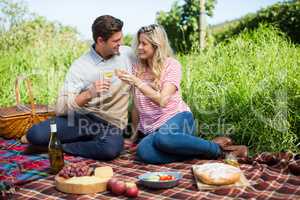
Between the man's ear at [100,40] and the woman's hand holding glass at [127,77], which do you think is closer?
the woman's hand holding glass at [127,77]

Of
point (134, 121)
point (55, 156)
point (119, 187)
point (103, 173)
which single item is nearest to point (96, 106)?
point (134, 121)

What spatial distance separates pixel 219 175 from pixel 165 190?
1.39ft

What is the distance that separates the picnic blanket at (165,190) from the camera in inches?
129

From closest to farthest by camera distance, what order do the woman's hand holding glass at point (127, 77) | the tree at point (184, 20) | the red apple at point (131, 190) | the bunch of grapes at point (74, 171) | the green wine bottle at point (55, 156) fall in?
the red apple at point (131, 190)
the bunch of grapes at point (74, 171)
the green wine bottle at point (55, 156)
the woman's hand holding glass at point (127, 77)
the tree at point (184, 20)

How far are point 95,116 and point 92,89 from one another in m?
0.58

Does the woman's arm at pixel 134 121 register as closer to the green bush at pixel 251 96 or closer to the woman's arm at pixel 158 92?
the woman's arm at pixel 158 92

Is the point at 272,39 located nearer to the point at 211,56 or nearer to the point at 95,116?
the point at 211,56

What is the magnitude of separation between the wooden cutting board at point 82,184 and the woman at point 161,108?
79 centimetres

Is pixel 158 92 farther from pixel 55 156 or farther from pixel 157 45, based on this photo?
pixel 55 156

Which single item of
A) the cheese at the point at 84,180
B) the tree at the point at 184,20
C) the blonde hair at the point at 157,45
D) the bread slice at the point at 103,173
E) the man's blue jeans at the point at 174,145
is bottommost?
the cheese at the point at 84,180

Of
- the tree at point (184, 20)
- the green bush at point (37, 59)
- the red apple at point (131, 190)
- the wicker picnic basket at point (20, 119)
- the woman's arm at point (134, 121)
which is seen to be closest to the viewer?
the red apple at point (131, 190)

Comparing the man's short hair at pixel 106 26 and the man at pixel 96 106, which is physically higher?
the man's short hair at pixel 106 26

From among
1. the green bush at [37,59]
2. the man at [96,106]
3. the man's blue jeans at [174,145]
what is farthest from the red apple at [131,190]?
the green bush at [37,59]

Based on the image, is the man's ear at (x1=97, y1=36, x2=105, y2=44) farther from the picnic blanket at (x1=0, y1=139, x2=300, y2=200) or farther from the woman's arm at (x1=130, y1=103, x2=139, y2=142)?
the picnic blanket at (x1=0, y1=139, x2=300, y2=200)
